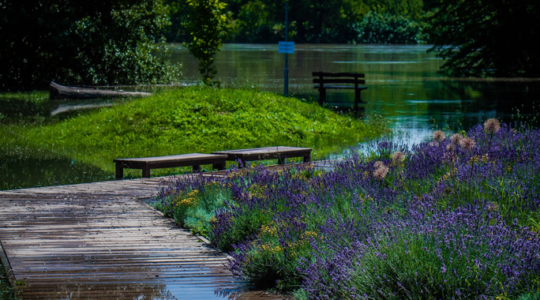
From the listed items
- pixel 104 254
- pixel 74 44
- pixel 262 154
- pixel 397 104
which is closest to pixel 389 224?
pixel 104 254

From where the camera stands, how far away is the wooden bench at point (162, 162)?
10.7 metres

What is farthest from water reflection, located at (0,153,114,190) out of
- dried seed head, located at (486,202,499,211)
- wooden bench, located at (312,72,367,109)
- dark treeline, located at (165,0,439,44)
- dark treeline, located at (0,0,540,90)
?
dark treeline, located at (165,0,439,44)

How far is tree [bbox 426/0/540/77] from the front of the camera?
32.4 meters

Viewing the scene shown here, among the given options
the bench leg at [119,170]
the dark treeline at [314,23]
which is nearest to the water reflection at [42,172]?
the bench leg at [119,170]

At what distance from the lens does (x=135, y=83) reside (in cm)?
3155

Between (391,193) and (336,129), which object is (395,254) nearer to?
(391,193)

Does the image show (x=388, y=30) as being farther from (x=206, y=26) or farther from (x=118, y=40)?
(x=206, y=26)

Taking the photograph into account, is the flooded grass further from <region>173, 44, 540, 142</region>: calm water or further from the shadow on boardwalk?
the shadow on boardwalk

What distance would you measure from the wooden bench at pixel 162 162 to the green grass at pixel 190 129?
3.09m

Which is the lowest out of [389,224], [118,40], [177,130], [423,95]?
[177,130]

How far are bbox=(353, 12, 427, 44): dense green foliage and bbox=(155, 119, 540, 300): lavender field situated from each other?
11603cm

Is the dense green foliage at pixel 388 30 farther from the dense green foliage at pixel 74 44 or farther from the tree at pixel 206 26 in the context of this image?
the tree at pixel 206 26

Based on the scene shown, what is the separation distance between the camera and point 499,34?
3288 centimetres

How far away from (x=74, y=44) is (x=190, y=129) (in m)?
16.2
